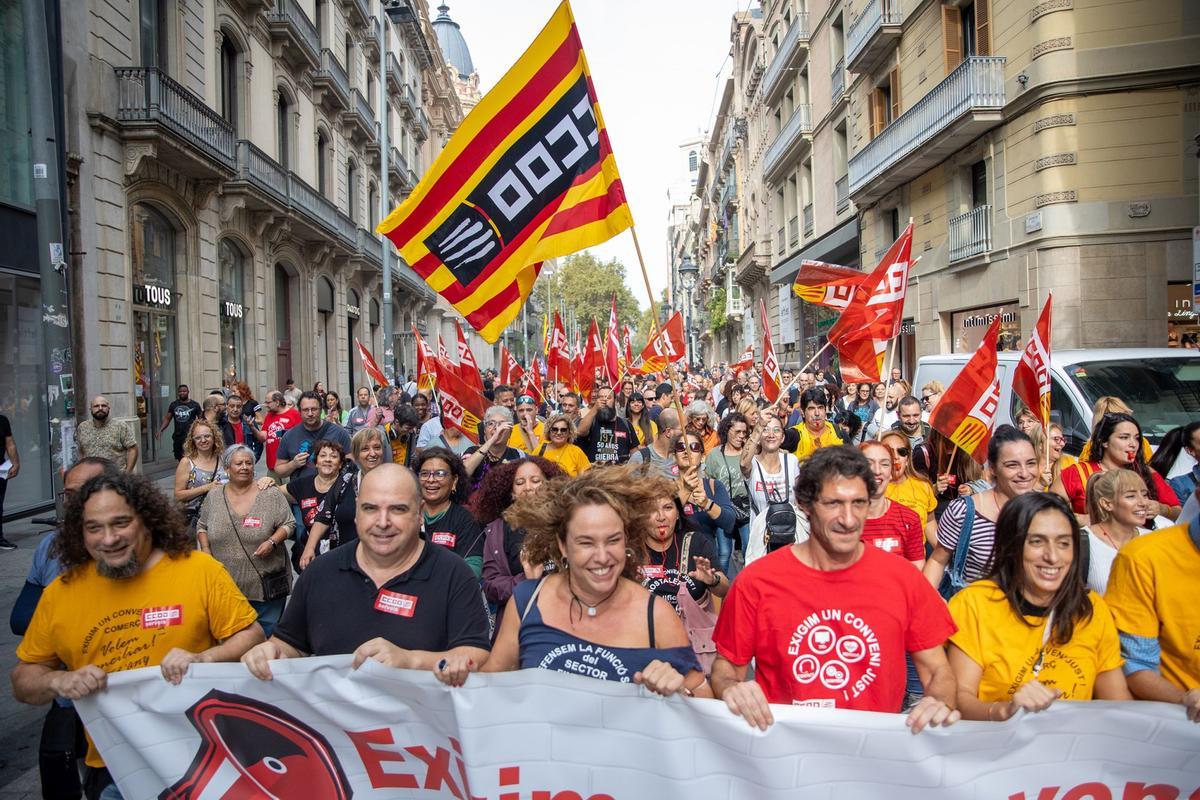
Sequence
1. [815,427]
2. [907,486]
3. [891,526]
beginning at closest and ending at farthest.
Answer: [891,526] → [907,486] → [815,427]

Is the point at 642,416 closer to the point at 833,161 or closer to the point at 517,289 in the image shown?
the point at 517,289

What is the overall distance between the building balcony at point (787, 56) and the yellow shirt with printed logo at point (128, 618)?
30153 millimetres

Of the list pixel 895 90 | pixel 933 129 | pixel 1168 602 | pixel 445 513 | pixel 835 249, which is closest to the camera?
pixel 1168 602

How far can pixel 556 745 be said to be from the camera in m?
2.75

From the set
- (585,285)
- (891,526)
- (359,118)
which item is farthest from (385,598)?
(585,285)

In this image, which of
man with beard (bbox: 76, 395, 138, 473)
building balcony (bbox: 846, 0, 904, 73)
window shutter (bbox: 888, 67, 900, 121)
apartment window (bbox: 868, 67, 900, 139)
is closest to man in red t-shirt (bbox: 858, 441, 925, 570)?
man with beard (bbox: 76, 395, 138, 473)

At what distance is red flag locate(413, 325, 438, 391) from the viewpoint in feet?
33.8

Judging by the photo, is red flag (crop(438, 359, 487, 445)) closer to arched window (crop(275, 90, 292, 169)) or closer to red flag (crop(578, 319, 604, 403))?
red flag (crop(578, 319, 604, 403))

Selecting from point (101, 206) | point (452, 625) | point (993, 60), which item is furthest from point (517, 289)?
point (993, 60)

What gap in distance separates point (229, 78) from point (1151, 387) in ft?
65.1

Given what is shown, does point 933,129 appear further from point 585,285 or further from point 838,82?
point 585,285

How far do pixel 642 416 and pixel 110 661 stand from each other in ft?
27.7

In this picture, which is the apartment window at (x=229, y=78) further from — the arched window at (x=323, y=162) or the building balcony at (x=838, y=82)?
the building balcony at (x=838, y=82)

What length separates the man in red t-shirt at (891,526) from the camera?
455 centimetres
